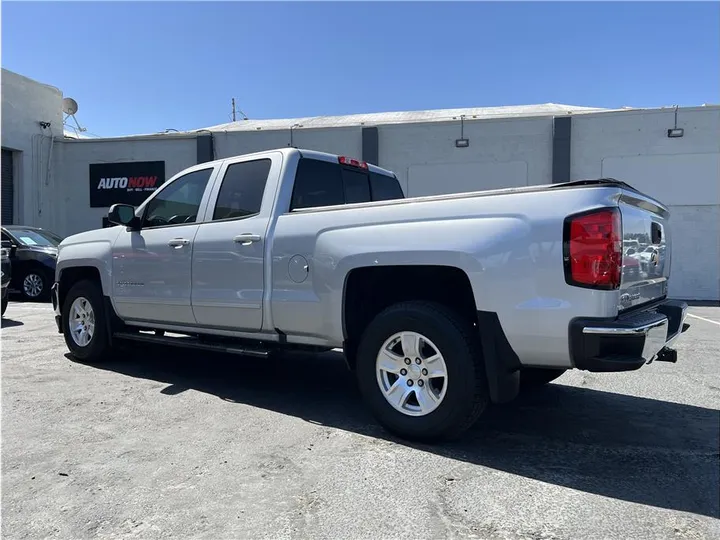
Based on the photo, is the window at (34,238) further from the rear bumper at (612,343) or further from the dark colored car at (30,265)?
the rear bumper at (612,343)

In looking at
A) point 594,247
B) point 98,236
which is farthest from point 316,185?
point 98,236

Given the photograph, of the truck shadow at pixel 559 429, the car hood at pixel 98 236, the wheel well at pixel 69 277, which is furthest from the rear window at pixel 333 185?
the wheel well at pixel 69 277

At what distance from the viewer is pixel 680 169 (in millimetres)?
14359

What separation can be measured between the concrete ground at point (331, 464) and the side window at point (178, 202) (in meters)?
1.59

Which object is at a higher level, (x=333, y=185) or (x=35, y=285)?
(x=333, y=185)

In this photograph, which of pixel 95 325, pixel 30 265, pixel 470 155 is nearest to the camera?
pixel 95 325

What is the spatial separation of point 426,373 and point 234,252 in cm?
199

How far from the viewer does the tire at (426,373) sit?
11.2 ft

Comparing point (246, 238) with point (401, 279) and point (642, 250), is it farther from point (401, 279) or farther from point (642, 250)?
point (642, 250)

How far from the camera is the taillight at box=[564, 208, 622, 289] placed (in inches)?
117

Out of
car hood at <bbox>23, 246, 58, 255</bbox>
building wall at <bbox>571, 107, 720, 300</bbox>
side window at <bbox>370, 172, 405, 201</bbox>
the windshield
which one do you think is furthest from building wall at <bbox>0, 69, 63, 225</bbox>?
building wall at <bbox>571, 107, 720, 300</bbox>

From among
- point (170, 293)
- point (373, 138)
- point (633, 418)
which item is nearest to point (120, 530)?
point (170, 293)

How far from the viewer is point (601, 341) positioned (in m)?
2.97

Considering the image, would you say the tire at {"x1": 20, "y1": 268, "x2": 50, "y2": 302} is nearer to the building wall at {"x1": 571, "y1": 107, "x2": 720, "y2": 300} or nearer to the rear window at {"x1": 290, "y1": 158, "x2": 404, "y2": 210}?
the rear window at {"x1": 290, "y1": 158, "x2": 404, "y2": 210}
